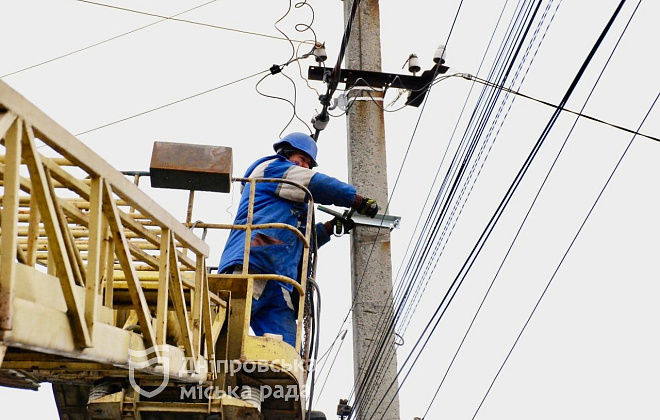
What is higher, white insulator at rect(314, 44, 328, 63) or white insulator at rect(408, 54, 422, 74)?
white insulator at rect(314, 44, 328, 63)

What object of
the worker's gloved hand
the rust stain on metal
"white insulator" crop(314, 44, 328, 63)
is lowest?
the rust stain on metal

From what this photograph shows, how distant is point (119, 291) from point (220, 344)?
88 cm

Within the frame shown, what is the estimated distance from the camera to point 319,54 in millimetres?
10477

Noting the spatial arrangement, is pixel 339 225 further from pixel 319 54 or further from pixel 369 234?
pixel 319 54

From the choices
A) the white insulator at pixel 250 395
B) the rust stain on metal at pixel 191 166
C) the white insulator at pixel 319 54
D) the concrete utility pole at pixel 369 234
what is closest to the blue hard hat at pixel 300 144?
the concrete utility pole at pixel 369 234

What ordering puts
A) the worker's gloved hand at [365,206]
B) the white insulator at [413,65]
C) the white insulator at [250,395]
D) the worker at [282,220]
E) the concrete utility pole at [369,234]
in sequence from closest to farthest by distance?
the white insulator at [250,395], the worker at [282,220], the concrete utility pole at [369,234], the worker's gloved hand at [365,206], the white insulator at [413,65]

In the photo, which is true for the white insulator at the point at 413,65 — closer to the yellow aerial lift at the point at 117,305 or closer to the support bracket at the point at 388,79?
the support bracket at the point at 388,79

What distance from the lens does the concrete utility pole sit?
8.44 metres

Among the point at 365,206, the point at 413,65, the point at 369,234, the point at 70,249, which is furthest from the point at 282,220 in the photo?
the point at 70,249

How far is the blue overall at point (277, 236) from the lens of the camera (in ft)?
26.3

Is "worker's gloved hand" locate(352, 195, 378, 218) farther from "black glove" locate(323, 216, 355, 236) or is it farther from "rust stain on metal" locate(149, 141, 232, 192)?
"rust stain on metal" locate(149, 141, 232, 192)

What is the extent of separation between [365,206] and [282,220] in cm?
84

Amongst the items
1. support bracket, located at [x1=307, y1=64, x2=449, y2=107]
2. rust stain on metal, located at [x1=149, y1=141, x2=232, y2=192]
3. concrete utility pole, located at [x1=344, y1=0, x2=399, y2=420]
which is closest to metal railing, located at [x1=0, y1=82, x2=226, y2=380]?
rust stain on metal, located at [x1=149, y1=141, x2=232, y2=192]

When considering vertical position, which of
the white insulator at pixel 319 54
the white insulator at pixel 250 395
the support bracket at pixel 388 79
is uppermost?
the white insulator at pixel 319 54
